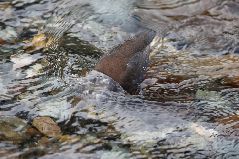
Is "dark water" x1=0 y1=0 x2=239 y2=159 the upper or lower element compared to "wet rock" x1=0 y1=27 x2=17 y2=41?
lower

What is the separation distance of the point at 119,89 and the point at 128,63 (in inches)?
14.5

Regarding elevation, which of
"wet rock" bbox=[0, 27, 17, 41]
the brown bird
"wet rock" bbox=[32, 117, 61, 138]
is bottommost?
"wet rock" bbox=[32, 117, 61, 138]

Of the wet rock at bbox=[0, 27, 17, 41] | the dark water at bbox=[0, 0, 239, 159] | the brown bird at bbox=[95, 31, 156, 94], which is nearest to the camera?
the dark water at bbox=[0, 0, 239, 159]

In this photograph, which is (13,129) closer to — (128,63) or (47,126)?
(47,126)

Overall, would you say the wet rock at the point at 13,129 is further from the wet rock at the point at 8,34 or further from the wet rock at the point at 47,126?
the wet rock at the point at 8,34

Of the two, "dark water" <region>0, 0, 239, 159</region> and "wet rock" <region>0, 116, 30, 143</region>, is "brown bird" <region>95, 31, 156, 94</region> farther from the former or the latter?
"wet rock" <region>0, 116, 30, 143</region>

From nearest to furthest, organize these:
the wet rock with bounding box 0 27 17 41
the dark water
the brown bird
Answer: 1. the dark water
2. the brown bird
3. the wet rock with bounding box 0 27 17 41

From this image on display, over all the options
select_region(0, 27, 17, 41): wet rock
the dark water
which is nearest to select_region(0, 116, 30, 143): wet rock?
the dark water

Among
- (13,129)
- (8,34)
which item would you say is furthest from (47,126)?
(8,34)

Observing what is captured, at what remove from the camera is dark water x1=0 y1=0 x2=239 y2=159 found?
336cm

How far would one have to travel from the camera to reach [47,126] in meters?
3.51

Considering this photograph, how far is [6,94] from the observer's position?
3912mm

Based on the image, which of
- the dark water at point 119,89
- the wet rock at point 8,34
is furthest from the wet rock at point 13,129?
the wet rock at point 8,34

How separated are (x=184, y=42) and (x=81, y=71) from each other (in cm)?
124
